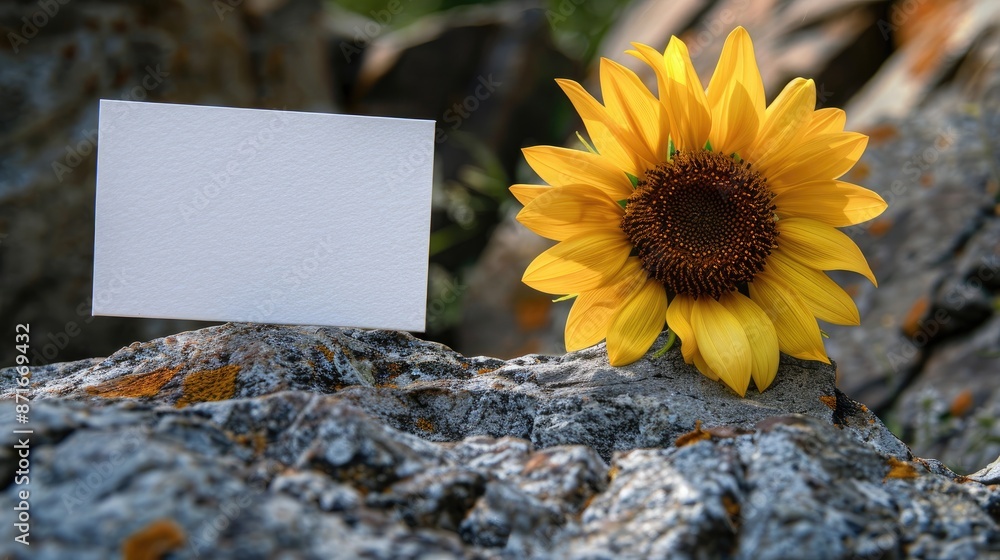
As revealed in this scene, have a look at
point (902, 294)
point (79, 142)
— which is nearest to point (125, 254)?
point (79, 142)

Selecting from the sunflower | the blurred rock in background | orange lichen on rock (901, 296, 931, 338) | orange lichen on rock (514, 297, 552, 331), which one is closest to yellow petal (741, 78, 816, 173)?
the sunflower

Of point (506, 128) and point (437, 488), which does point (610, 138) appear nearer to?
point (437, 488)

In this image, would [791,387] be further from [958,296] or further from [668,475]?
[958,296]

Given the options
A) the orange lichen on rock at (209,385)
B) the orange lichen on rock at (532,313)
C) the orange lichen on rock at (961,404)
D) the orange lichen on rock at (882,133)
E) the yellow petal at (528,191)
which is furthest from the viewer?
the orange lichen on rock at (532,313)

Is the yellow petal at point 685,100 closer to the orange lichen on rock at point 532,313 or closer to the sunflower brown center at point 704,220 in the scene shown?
the sunflower brown center at point 704,220

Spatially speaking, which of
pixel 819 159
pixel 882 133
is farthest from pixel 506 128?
pixel 819 159

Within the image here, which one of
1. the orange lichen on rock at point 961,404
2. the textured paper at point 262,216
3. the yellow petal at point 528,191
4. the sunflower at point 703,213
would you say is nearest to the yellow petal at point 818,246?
the sunflower at point 703,213

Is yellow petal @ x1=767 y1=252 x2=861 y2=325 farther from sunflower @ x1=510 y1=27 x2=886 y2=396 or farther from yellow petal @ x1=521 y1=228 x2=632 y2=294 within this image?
yellow petal @ x1=521 y1=228 x2=632 y2=294

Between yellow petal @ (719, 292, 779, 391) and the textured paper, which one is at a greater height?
the textured paper
